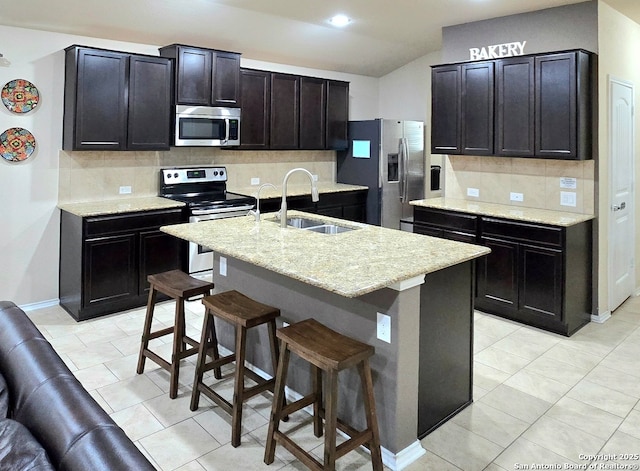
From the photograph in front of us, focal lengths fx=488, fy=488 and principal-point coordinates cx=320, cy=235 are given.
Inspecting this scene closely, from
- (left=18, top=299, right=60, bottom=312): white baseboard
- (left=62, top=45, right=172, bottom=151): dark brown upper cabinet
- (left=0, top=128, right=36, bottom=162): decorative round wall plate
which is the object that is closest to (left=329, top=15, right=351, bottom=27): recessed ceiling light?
(left=62, top=45, right=172, bottom=151): dark brown upper cabinet

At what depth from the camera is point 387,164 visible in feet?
20.1

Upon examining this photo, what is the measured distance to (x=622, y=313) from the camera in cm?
443

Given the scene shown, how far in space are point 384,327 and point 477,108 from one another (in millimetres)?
2993

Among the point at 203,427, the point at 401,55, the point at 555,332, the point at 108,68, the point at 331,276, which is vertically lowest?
the point at 203,427

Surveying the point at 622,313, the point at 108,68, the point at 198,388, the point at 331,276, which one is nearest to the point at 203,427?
the point at 198,388

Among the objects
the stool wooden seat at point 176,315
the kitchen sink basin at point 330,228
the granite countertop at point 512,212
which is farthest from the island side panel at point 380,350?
the granite countertop at point 512,212

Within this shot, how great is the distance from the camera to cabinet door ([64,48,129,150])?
164 inches

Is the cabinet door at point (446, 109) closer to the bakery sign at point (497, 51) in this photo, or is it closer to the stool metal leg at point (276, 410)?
the bakery sign at point (497, 51)

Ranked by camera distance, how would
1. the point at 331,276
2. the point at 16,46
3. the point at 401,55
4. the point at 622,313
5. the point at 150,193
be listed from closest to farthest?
the point at 331,276, the point at 16,46, the point at 622,313, the point at 150,193, the point at 401,55

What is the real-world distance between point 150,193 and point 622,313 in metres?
4.67

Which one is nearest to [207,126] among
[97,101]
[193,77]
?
[193,77]

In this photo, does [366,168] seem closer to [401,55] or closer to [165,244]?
[401,55]

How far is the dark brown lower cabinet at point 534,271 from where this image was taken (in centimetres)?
388

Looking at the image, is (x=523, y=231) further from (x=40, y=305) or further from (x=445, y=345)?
(x=40, y=305)
